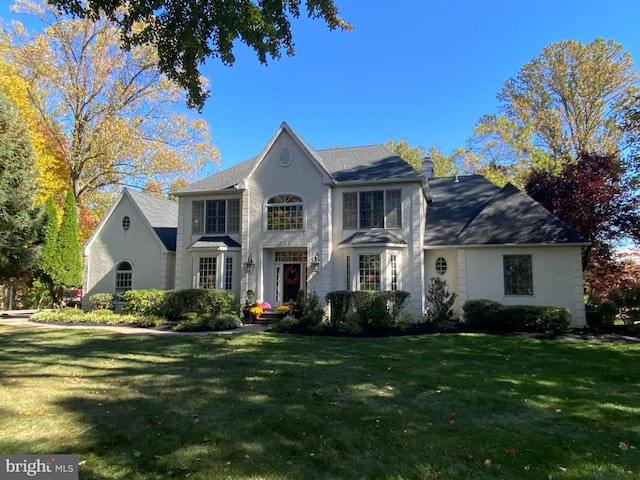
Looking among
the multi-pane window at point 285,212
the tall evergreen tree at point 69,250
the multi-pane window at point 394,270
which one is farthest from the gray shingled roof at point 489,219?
the tall evergreen tree at point 69,250

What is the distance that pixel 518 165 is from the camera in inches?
1112

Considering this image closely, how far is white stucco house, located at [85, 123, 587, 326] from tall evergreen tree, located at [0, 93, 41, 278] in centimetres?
255

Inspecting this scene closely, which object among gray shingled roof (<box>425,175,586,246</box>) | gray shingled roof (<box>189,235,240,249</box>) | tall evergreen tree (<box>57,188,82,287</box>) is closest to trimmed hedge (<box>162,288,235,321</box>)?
gray shingled roof (<box>189,235,240,249</box>)

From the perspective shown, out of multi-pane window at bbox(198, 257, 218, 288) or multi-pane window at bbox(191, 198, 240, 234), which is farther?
multi-pane window at bbox(191, 198, 240, 234)

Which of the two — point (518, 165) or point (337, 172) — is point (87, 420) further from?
point (518, 165)

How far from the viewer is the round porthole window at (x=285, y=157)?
56.1 ft

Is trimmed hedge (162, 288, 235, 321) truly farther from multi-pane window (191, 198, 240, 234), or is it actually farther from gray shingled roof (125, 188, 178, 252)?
gray shingled roof (125, 188, 178, 252)

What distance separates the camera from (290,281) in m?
17.5

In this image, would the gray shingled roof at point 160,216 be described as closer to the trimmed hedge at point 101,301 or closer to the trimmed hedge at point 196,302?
the trimmed hedge at point 196,302

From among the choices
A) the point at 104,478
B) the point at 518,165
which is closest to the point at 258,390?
the point at 104,478

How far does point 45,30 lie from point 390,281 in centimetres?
2630

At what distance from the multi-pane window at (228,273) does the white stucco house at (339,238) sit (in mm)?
45

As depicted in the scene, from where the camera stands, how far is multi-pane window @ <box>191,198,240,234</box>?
18141mm

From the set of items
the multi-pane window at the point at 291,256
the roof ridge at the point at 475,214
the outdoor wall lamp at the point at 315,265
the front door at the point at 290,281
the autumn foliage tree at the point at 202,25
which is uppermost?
the autumn foliage tree at the point at 202,25
